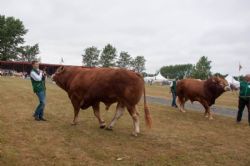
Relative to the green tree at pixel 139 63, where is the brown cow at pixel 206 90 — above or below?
below

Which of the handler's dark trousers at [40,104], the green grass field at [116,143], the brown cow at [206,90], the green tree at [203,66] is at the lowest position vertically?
the green grass field at [116,143]

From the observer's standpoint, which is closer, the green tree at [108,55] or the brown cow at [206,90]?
the brown cow at [206,90]

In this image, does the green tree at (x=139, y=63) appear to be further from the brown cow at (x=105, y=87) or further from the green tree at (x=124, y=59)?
the brown cow at (x=105, y=87)

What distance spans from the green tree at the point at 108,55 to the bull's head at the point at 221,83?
103 m

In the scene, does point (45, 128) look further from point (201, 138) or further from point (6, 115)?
point (201, 138)

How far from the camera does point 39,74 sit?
11570 mm

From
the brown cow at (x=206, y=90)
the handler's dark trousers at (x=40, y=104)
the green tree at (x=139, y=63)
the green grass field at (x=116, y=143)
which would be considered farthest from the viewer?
the green tree at (x=139, y=63)

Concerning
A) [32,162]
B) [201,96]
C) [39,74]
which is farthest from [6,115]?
[201,96]

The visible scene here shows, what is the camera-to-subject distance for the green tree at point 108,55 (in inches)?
4663

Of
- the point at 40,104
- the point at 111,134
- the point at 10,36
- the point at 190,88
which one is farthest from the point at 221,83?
the point at 10,36

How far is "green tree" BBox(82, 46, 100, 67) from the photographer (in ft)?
414

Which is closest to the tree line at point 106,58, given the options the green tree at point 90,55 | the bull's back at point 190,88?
the green tree at point 90,55

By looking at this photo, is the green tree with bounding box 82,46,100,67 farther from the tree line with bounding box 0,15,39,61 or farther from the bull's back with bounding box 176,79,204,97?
the bull's back with bounding box 176,79,204,97

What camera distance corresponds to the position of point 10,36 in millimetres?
96375
